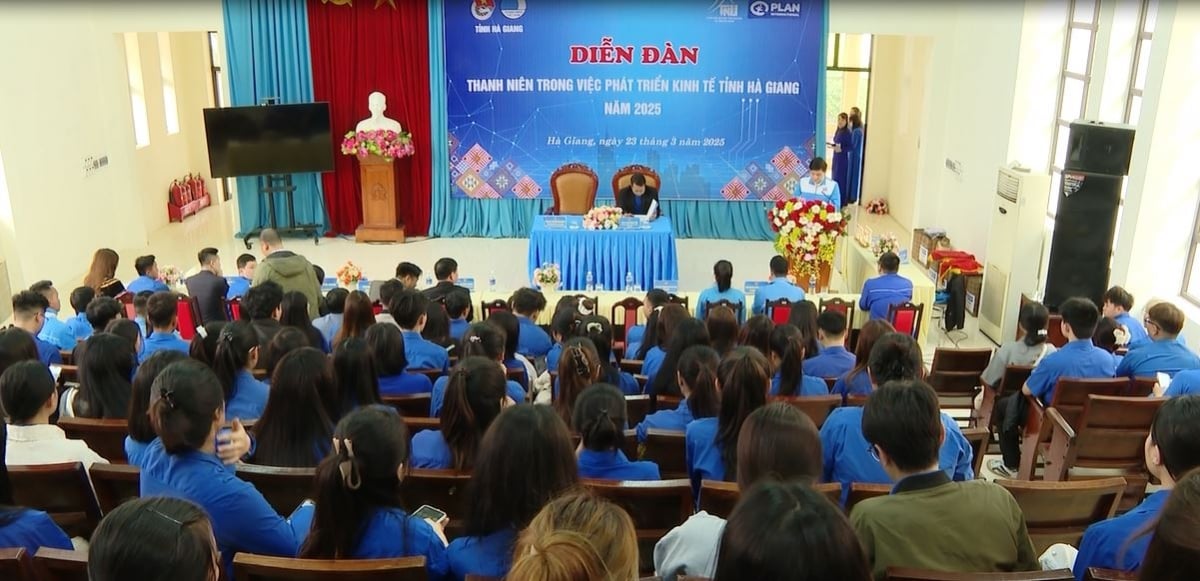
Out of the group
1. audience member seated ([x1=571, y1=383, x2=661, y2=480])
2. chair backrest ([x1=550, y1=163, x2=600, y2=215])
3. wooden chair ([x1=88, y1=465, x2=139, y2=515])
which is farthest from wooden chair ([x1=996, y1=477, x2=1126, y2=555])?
chair backrest ([x1=550, y1=163, x2=600, y2=215])

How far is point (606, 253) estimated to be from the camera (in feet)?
26.2

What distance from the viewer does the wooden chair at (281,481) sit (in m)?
2.69

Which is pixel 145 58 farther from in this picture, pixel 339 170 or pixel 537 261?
pixel 537 261

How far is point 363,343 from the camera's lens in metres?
3.51

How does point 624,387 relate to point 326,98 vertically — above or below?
below

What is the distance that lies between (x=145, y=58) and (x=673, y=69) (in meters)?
5.94

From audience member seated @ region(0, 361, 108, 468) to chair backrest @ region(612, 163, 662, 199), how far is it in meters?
6.33

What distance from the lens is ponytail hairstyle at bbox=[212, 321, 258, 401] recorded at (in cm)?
356

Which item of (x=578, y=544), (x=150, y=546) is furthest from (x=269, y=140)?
(x=578, y=544)

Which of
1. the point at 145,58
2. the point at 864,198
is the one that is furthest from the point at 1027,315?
the point at 145,58

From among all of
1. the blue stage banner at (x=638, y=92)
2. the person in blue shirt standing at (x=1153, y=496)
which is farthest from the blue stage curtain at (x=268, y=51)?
the person in blue shirt standing at (x=1153, y=496)

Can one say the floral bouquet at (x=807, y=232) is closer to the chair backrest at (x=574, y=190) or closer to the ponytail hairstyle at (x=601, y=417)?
the chair backrest at (x=574, y=190)

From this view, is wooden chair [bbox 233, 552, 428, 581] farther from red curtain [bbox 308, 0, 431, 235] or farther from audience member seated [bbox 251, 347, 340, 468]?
red curtain [bbox 308, 0, 431, 235]

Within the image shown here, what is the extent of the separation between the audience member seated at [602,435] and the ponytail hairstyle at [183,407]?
1.03 m
